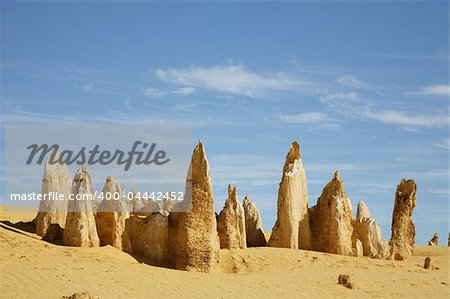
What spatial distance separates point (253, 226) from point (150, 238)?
5.87 m

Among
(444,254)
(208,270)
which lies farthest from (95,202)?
(444,254)

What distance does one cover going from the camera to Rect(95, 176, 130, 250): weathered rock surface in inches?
803

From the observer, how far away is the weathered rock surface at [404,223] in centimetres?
2686

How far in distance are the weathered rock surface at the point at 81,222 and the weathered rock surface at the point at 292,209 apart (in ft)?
23.4

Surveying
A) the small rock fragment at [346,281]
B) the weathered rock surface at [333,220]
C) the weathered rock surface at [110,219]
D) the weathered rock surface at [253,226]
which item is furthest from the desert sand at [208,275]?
the weathered rock surface at [253,226]

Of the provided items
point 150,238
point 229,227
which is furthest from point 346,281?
point 150,238

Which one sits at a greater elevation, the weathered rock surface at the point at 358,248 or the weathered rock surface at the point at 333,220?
the weathered rock surface at the point at 333,220

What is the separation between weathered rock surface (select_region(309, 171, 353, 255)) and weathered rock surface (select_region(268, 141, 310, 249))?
62cm

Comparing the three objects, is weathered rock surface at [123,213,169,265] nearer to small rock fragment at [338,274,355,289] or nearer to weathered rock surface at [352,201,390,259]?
small rock fragment at [338,274,355,289]

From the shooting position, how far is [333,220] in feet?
80.5

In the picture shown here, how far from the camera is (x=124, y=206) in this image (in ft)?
68.9

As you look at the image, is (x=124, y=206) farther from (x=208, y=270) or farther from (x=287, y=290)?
Answer: (x=287, y=290)

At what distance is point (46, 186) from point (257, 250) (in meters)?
7.32

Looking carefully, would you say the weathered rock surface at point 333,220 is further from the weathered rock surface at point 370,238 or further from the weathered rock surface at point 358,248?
the weathered rock surface at point 370,238
